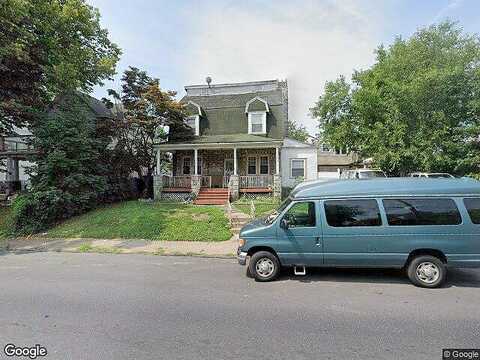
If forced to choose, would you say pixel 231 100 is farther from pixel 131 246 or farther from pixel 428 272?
pixel 428 272

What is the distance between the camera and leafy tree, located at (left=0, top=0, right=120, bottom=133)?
1287 cm

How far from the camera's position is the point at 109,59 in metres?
16.6

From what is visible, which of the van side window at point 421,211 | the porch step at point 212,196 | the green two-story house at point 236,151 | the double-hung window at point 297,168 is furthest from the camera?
the double-hung window at point 297,168

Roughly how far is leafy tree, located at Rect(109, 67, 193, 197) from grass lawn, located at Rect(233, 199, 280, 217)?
7626mm

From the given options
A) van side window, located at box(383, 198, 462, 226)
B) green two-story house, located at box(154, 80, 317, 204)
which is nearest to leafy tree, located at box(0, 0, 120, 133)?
green two-story house, located at box(154, 80, 317, 204)

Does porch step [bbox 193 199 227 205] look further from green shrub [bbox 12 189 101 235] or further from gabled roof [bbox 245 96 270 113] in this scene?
gabled roof [bbox 245 96 270 113]

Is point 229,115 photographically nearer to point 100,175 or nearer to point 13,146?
point 100,175

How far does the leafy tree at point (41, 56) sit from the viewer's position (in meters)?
12.9

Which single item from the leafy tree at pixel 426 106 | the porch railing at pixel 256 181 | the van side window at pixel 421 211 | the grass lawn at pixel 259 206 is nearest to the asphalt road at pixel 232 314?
the van side window at pixel 421 211

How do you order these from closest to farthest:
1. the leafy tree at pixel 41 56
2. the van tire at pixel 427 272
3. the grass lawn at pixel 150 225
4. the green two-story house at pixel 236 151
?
the van tire at pixel 427 272 → the grass lawn at pixel 150 225 → the leafy tree at pixel 41 56 → the green two-story house at pixel 236 151

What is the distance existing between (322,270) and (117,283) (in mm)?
4646

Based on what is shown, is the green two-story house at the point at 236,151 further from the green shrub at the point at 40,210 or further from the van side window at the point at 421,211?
the van side window at the point at 421,211

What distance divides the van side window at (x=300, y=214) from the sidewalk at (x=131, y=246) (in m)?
2.96

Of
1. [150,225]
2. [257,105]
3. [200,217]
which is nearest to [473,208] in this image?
[200,217]
